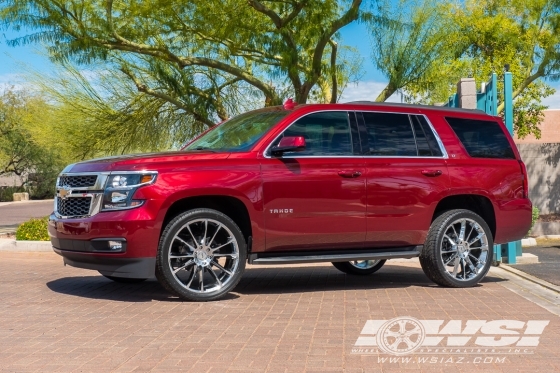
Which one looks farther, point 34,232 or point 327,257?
point 34,232

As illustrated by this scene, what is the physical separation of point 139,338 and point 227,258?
223 cm

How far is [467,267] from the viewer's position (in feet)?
33.2

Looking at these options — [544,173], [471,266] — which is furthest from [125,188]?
[544,173]

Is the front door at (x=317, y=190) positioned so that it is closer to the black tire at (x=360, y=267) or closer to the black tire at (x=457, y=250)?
the black tire at (x=457, y=250)

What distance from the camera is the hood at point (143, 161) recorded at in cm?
846

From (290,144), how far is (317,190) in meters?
0.65

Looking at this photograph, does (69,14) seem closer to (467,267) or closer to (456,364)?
(467,267)

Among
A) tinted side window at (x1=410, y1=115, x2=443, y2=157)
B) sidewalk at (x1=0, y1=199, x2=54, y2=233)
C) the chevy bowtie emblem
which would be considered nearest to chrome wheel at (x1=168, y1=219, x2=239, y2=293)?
the chevy bowtie emblem

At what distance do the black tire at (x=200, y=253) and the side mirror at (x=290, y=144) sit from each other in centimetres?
87

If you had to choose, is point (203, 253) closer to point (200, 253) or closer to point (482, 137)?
point (200, 253)

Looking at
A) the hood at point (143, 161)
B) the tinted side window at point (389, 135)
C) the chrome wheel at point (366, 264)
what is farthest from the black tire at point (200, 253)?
the chrome wheel at point (366, 264)

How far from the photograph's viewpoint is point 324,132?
950cm

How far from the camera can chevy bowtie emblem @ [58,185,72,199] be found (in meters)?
8.88

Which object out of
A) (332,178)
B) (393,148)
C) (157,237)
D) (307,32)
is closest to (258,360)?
(157,237)
